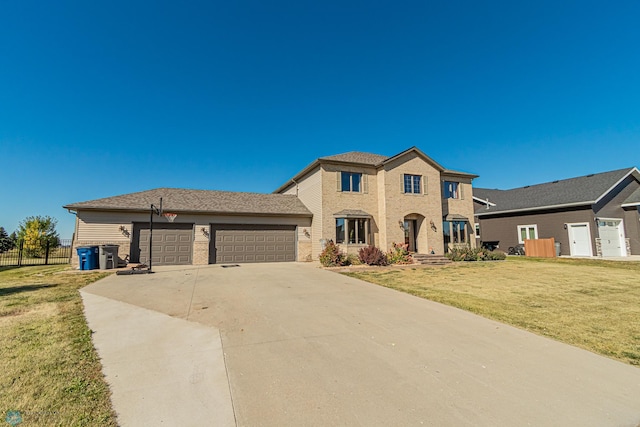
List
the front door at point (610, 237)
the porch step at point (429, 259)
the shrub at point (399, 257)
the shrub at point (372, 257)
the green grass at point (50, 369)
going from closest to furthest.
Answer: the green grass at point (50, 369)
the shrub at point (372, 257)
the shrub at point (399, 257)
the porch step at point (429, 259)
the front door at point (610, 237)

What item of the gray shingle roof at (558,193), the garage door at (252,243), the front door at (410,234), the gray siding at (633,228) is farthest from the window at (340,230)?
the gray siding at (633,228)

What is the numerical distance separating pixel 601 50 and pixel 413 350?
1945 cm

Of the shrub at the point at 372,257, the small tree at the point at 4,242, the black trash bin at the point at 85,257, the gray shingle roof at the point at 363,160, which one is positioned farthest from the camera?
the small tree at the point at 4,242

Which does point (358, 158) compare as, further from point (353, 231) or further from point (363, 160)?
point (353, 231)

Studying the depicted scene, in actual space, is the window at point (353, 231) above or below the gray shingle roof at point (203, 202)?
below

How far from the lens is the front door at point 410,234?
18.9 meters

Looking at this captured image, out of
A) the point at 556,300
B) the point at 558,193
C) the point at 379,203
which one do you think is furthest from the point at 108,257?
the point at 558,193

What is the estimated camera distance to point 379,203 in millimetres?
18500

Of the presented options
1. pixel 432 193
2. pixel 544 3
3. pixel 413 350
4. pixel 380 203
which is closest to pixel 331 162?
pixel 380 203

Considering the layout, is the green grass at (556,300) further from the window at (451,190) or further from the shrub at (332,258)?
the window at (451,190)

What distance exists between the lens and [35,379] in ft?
10.2

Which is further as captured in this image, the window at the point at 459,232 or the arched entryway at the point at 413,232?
the window at the point at 459,232

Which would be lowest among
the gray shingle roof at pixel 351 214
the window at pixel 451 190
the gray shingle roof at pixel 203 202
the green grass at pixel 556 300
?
the green grass at pixel 556 300

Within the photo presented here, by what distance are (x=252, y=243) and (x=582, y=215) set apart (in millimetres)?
22276
